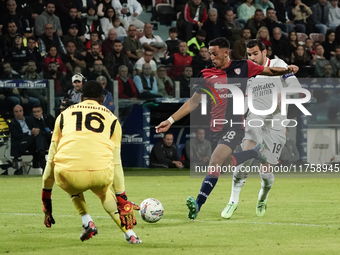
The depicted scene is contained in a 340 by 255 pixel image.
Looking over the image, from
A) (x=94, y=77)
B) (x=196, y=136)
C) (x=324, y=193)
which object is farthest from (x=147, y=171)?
(x=324, y=193)

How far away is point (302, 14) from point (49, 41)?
377 inches

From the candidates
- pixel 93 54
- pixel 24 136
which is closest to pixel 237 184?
pixel 24 136

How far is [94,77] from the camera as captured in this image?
16469mm

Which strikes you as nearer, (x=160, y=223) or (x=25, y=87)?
(x=160, y=223)

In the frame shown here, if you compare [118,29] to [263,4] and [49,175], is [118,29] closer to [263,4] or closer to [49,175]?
[263,4]

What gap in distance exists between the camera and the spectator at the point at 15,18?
18.3m

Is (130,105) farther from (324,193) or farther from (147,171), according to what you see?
(324,193)

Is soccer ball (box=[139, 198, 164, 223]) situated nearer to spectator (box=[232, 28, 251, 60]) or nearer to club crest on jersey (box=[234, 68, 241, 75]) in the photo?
club crest on jersey (box=[234, 68, 241, 75])

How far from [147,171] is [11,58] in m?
4.59

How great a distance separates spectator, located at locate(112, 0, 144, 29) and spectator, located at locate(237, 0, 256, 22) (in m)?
3.32

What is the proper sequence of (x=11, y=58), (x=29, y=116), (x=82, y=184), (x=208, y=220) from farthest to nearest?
(x=11, y=58) → (x=29, y=116) → (x=208, y=220) → (x=82, y=184)

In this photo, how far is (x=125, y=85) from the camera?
55.6 ft

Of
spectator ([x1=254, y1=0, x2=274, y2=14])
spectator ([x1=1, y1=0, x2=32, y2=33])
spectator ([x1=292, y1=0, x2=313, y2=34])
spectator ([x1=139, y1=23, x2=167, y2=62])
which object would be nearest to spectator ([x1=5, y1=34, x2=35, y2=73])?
spectator ([x1=1, y1=0, x2=32, y2=33])

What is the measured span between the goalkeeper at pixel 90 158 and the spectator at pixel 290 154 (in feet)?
38.4
